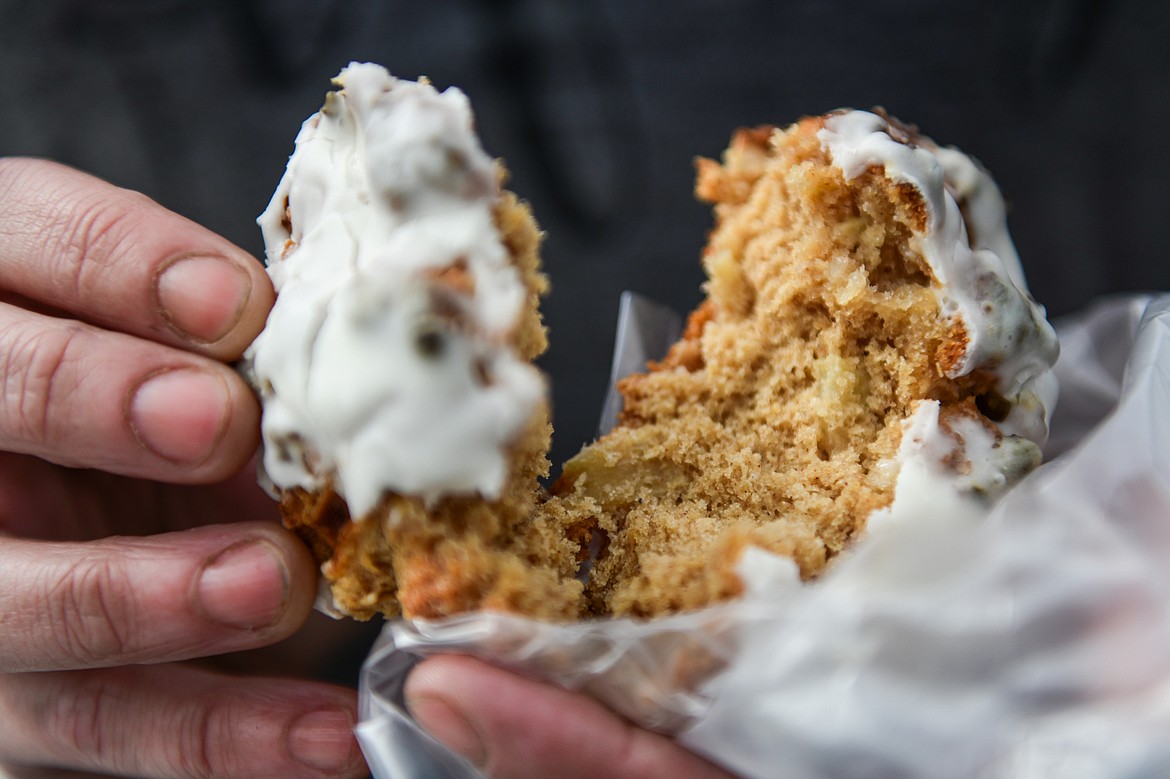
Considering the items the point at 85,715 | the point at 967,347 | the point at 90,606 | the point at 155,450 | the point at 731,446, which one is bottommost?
the point at 85,715

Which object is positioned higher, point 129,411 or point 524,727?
→ point 129,411

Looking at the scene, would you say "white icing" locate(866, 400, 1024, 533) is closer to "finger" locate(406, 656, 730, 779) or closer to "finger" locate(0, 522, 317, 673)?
"finger" locate(406, 656, 730, 779)

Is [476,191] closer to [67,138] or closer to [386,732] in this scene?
[386,732]

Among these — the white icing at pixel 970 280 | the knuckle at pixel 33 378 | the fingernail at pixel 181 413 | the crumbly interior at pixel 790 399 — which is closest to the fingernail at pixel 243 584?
the fingernail at pixel 181 413

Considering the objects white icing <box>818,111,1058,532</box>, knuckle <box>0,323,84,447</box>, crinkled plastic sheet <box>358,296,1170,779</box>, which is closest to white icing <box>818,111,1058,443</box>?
white icing <box>818,111,1058,532</box>

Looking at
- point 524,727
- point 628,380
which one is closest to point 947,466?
point 628,380

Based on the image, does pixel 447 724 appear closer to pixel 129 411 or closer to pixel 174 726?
pixel 129 411

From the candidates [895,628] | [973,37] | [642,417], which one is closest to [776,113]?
[973,37]

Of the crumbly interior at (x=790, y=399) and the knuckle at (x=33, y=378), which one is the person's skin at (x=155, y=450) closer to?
the knuckle at (x=33, y=378)
